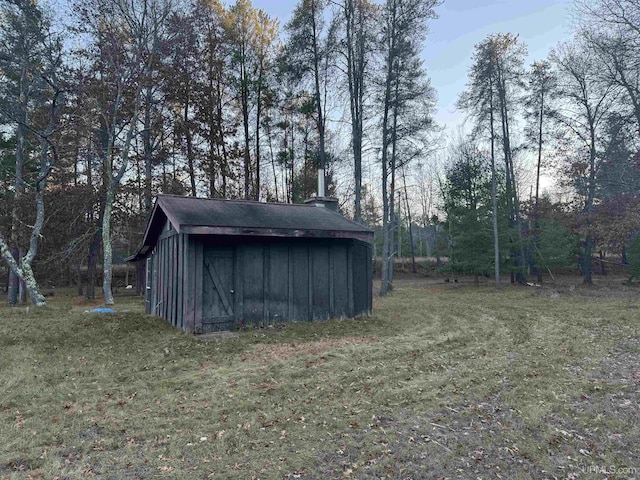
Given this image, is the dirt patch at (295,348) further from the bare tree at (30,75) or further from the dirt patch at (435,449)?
the bare tree at (30,75)

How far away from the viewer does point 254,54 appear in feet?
77.5

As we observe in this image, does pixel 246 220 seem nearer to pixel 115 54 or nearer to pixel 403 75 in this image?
pixel 115 54

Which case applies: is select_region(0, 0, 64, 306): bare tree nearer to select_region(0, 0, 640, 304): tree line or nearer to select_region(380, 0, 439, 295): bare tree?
select_region(0, 0, 640, 304): tree line

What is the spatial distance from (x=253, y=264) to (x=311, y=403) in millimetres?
5164

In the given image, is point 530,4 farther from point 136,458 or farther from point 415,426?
point 136,458

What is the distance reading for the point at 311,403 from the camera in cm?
477

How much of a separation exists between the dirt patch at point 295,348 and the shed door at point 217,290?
162cm

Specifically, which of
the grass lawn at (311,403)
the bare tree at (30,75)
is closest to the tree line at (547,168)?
the grass lawn at (311,403)

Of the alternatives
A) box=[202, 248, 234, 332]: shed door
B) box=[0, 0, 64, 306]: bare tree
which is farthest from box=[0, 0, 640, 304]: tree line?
box=[202, 248, 234, 332]: shed door

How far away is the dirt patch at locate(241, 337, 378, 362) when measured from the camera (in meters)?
7.06

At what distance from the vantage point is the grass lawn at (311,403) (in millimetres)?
3363

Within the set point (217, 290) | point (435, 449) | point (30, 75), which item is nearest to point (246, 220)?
point (217, 290)

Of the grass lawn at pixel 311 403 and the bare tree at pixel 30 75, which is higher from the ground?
the bare tree at pixel 30 75

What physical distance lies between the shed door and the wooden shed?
0.9 inches
